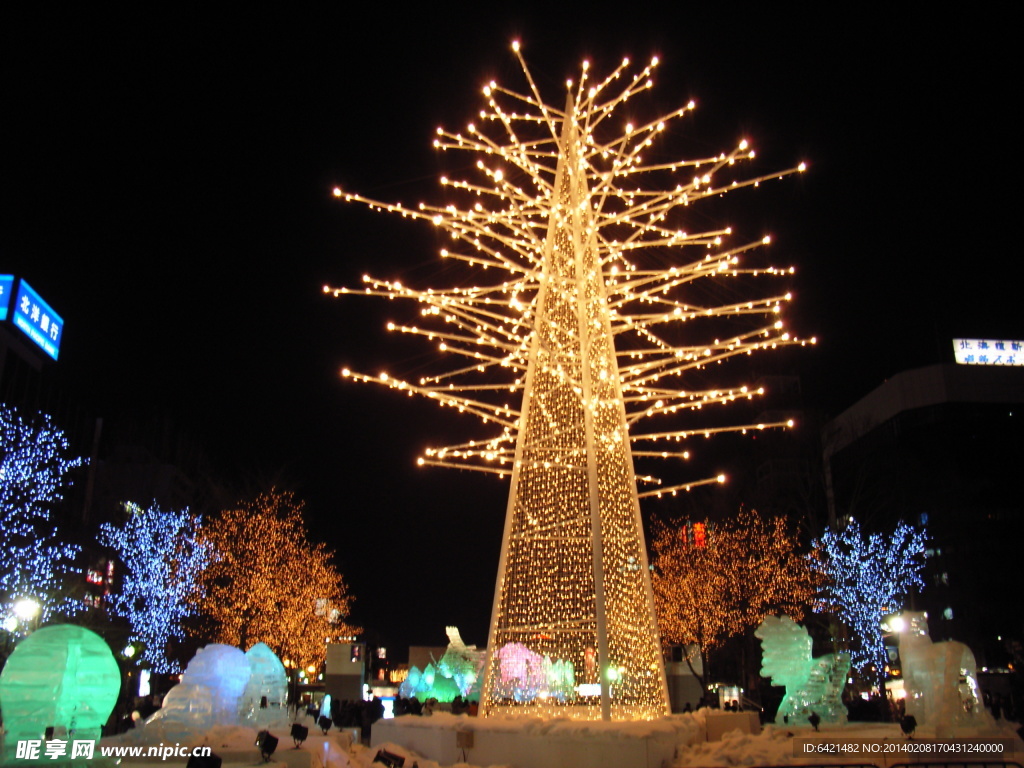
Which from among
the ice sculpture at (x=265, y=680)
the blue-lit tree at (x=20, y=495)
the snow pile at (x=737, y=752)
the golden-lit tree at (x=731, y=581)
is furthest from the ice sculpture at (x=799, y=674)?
the blue-lit tree at (x=20, y=495)

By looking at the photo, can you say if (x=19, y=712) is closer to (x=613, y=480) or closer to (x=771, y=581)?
(x=613, y=480)

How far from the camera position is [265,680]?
1764 centimetres

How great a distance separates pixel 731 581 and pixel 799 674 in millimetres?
7442

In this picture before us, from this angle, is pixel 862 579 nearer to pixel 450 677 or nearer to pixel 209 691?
pixel 450 677

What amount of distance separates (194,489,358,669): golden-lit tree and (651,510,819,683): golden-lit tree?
511 inches

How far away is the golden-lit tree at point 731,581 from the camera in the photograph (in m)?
25.6

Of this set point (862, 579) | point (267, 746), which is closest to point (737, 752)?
point (267, 746)

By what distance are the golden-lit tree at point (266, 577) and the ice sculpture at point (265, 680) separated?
11655 millimetres

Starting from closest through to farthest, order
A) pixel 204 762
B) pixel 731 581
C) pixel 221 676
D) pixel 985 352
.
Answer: pixel 204 762
pixel 221 676
pixel 731 581
pixel 985 352

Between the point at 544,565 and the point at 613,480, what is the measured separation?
5.07 ft

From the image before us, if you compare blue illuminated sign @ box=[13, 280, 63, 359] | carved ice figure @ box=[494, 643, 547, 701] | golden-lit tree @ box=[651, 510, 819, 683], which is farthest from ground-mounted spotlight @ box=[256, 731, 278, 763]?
blue illuminated sign @ box=[13, 280, 63, 359]

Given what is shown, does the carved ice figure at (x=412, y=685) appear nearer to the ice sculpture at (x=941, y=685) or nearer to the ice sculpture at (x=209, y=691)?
the ice sculpture at (x=209, y=691)

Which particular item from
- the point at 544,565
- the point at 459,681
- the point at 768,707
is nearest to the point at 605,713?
the point at 544,565

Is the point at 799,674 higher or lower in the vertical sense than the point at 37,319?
lower
